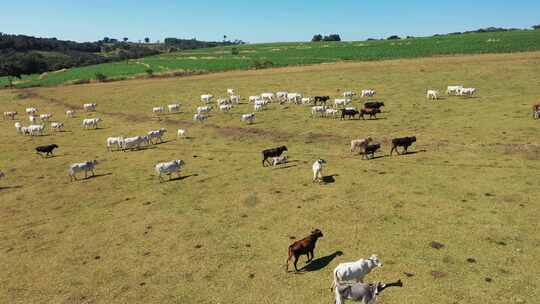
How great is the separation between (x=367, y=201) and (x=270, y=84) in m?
45.7

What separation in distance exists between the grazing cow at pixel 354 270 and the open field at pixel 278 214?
0.62m

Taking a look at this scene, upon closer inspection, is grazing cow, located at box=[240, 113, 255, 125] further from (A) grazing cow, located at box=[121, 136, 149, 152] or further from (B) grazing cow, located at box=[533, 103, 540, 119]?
(B) grazing cow, located at box=[533, 103, 540, 119]

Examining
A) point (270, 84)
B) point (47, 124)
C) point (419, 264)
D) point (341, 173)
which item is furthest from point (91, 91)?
point (419, 264)

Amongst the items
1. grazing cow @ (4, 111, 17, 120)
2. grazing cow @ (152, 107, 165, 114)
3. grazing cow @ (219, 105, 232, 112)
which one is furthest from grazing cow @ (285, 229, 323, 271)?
grazing cow @ (4, 111, 17, 120)

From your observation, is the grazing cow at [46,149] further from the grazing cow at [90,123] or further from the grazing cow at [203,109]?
the grazing cow at [203,109]

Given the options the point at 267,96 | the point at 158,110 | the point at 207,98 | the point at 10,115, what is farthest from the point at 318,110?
the point at 10,115

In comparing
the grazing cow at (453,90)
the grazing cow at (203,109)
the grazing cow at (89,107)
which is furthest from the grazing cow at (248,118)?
the grazing cow at (89,107)

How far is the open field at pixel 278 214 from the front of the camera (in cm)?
1323

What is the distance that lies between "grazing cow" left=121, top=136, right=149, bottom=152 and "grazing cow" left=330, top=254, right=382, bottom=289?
80.3ft

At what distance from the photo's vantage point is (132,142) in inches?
1282

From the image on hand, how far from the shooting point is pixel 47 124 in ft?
153

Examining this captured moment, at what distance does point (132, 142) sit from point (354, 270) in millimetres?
25085

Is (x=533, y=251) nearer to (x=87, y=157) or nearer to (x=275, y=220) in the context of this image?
(x=275, y=220)

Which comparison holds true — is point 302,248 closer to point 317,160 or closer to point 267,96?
point 317,160
